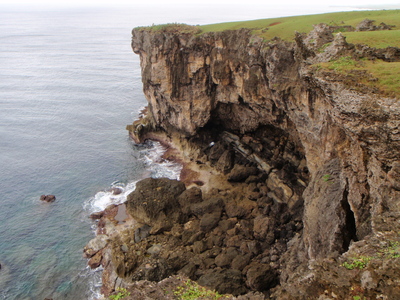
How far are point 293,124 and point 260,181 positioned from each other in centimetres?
760

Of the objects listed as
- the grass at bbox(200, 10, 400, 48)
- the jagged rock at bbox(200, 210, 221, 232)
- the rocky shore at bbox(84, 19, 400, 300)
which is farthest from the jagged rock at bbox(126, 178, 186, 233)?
the grass at bbox(200, 10, 400, 48)

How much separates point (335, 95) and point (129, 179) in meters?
32.5

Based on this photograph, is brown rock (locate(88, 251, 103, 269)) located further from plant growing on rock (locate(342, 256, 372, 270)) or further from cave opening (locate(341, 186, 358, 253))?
plant growing on rock (locate(342, 256, 372, 270))

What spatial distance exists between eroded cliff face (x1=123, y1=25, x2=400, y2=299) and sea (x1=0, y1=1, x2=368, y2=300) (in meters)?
8.93

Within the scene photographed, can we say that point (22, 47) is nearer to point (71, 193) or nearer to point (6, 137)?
point (6, 137)

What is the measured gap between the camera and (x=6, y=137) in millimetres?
53312

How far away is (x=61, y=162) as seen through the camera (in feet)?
152

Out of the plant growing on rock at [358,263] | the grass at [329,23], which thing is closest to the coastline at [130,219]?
the plant growing on rock at [358,263]

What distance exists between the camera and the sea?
97.2 feet

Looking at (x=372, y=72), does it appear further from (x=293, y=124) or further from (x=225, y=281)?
(x=293, y=124)

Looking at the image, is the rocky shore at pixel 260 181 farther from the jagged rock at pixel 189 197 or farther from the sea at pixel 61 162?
the sea at pixel 61 162

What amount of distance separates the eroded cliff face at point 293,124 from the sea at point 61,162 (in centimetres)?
893

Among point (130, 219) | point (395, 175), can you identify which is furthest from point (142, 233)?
point (395, 175)

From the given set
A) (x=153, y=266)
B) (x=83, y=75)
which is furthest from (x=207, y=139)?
(x=83, y=75)
